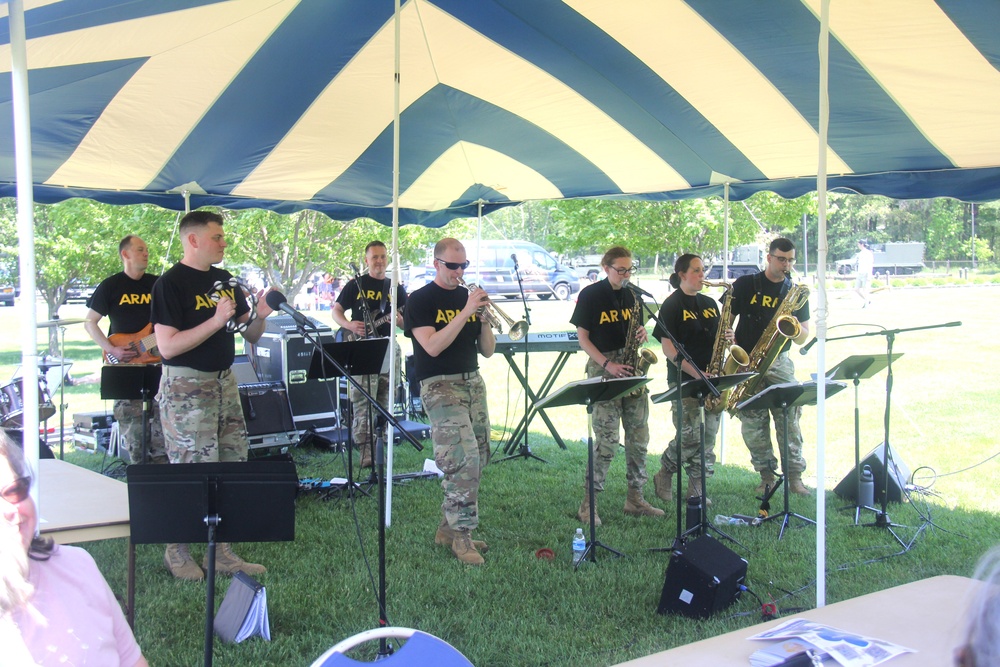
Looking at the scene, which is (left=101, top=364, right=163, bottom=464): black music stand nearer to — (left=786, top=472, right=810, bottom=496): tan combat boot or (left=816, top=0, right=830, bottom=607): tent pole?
(left=816, top=0, right=830, bottom=607): tent pole

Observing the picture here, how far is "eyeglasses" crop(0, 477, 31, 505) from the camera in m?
1.85

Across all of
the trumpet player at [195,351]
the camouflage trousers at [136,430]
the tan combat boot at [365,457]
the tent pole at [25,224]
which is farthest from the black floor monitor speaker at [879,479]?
the tent pole at [25,224]

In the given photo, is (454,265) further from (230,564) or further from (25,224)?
(25,224)

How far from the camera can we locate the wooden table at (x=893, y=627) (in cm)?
197

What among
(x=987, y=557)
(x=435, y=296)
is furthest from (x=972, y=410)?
(x=987, y=557)

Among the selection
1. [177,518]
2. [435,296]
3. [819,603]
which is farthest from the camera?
[435,296]

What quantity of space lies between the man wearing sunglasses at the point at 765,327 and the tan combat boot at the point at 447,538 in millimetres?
2414

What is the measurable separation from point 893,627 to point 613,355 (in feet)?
12.0

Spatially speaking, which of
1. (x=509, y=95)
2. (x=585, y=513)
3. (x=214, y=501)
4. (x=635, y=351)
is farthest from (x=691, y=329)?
(x=214, y=501)

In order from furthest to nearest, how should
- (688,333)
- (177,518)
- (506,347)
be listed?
(506,347) < (688,333) < (177,518)

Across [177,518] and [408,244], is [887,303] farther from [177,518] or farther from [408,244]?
[177,518]

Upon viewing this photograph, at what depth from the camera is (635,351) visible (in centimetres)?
573

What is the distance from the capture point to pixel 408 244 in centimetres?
1467

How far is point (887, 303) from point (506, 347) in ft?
68.4
